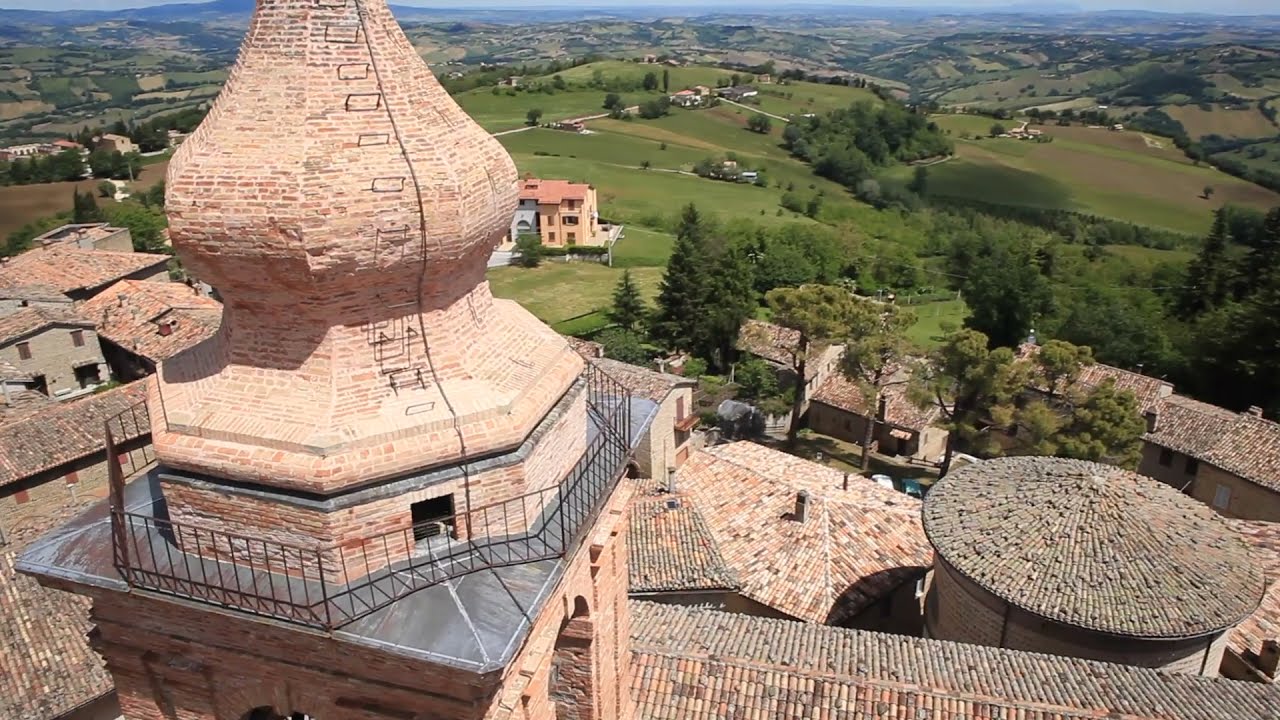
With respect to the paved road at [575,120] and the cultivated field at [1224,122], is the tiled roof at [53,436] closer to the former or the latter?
the paved road at [575,120]

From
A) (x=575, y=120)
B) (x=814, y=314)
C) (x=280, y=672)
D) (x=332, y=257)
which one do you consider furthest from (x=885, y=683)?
(x=575, y=120)

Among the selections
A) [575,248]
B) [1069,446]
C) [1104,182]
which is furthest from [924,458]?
[1104,182]

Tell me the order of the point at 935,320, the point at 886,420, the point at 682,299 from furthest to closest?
the point at 935,320
the point at 682,299
the point at 886,420

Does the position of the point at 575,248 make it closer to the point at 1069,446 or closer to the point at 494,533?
the point at 1069,446

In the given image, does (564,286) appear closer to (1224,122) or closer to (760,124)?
(760,124)

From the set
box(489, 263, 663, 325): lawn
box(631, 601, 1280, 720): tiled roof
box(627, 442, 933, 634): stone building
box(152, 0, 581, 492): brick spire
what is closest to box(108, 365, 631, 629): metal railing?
box(152, 0, 581, 492): brick spire

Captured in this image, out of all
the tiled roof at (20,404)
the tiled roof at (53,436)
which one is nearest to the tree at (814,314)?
the tiled roof at (53,436)
